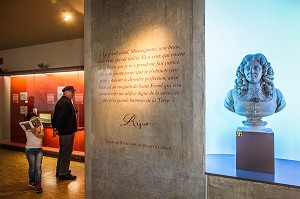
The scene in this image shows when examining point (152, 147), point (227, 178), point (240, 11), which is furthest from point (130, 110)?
point (240, 11)

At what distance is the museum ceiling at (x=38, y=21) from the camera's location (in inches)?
176

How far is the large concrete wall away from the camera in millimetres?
2520

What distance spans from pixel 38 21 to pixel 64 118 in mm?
2135

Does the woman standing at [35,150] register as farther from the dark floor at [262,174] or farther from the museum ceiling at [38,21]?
the dark floor at [262,174]

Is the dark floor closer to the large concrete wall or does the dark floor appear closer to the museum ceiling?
the large concrete wall

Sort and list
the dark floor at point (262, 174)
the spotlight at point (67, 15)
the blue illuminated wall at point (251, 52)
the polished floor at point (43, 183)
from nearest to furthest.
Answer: the dark floor at point (262, 174)
the blue illuminated wall at point (251, 52)
the polished floor at point (43, 183)
the spotlight at point (67, 15)

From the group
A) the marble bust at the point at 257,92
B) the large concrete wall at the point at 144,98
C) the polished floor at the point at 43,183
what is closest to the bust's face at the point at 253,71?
the marble bust at the point at 257,92

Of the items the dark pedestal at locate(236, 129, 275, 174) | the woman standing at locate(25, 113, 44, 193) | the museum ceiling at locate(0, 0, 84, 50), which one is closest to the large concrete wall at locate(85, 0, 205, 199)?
the dark pedestal at locate(236, 129, 275, 174)

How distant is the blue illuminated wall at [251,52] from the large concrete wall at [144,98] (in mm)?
475

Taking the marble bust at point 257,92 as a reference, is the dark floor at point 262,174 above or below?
below

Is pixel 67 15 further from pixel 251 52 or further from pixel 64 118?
pixel 251 52

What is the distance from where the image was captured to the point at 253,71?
2.49m

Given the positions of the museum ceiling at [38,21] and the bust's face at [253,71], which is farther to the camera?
the museum ceiling at [38,21]

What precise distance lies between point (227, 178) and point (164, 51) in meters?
1.34
